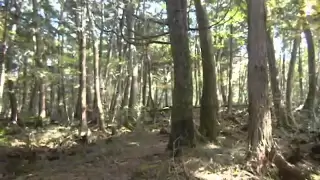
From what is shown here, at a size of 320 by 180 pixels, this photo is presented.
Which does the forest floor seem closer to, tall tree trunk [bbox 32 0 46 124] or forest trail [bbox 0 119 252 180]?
forest trail [bbox 0 119 252 180]

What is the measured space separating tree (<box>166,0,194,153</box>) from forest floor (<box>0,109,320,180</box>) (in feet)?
1.61

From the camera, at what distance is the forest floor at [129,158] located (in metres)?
→ 7.65

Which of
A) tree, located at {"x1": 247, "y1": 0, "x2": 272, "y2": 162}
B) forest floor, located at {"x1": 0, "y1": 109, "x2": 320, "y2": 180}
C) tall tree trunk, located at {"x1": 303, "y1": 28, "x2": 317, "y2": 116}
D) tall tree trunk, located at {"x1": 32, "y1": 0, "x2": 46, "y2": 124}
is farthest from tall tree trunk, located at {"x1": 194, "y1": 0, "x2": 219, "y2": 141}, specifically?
tall tree trunk, located at {"x1": 32, "y1": 0, "x2": 46, "y2": 124}

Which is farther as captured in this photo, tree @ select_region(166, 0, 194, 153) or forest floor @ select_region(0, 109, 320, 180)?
tree @ select_region(166, 0, 194, 153)

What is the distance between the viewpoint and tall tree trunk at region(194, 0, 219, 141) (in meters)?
10.6

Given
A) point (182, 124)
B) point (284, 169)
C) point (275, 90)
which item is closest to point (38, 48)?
point (275, 90)

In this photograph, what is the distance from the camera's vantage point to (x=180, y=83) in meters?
8.87

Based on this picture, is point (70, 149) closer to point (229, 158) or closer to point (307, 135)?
point (229, 158)

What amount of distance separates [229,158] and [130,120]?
1180cm

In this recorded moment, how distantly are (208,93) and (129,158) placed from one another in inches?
121

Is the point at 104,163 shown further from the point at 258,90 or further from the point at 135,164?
the point at 258,90

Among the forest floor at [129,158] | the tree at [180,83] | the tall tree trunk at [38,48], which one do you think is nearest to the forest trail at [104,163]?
the forest floor at [129,158]

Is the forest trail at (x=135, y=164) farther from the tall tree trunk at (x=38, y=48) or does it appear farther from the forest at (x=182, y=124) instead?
the tall tree trunk at (x=38, y=48)

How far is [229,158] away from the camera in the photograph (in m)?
8.41
